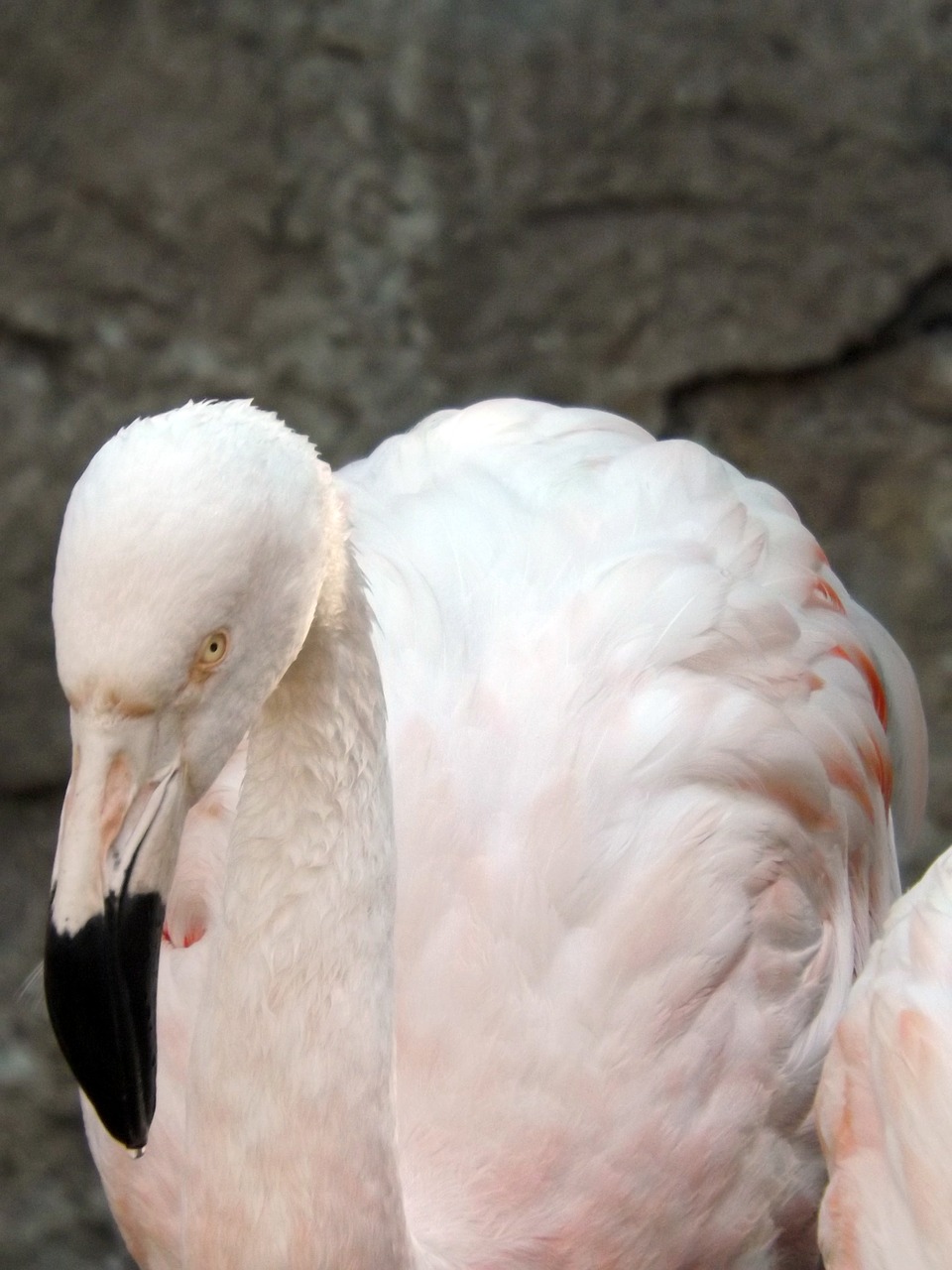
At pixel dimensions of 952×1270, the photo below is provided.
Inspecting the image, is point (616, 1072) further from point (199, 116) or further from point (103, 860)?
point (199, 116)

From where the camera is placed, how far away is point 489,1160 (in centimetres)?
205

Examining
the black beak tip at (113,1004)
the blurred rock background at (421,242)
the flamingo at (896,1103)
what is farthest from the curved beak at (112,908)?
the blurred rock background at (421,242)

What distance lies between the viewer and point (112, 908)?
1.52 metres

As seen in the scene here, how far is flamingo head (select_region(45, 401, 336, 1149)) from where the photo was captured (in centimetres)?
148

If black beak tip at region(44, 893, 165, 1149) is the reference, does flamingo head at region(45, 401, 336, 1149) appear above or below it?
above

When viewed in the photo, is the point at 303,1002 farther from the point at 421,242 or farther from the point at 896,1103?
the point at 421,242

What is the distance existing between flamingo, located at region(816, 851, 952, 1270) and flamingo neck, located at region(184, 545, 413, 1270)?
0.54 meters

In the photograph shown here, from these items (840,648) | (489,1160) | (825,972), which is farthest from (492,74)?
(489,1160)

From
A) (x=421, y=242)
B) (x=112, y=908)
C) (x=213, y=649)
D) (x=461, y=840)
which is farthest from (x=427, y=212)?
(x=112, y=908)

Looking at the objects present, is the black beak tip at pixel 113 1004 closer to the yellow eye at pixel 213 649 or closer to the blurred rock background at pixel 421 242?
the yellow eye at pixel 213 649

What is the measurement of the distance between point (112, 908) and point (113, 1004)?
85 mm

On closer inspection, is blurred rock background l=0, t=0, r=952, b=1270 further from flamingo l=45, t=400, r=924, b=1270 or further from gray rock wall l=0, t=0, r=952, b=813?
flamingo l=45, t=400, r=924, b=1270

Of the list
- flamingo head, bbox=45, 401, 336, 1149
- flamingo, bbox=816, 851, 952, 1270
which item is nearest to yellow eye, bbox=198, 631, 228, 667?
flamingo head, bbox=45, 401, 336, 1149

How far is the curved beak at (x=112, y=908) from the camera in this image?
1.51 meters
